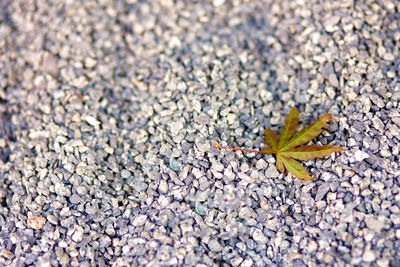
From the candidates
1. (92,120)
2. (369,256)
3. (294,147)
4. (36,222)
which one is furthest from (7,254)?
(369,256)

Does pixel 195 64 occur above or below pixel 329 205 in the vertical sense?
above

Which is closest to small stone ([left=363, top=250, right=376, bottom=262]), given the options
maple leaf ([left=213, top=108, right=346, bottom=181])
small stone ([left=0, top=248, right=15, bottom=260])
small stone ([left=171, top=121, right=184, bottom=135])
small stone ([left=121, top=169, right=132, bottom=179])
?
maple leaf ([left=213, top=108, right=346, bottom=181])

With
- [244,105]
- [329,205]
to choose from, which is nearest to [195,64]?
[244,105]

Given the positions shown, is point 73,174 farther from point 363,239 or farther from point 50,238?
point 363,239

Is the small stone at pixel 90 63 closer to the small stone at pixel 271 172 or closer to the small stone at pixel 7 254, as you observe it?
the small stone at pixel 7 254

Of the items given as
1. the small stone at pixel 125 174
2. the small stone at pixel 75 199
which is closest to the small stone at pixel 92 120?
the small stone at pixel 125 174

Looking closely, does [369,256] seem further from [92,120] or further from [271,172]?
[92,120]

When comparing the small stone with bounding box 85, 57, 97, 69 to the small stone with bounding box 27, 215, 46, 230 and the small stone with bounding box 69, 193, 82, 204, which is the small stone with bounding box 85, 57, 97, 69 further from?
the small stone with bounding box 27, 215, 46, 230
